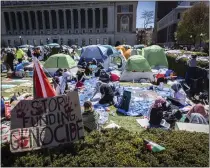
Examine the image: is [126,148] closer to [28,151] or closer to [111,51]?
[28,151]

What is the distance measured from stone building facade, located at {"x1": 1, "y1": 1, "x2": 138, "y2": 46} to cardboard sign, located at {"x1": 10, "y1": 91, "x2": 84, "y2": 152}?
66.0 meters

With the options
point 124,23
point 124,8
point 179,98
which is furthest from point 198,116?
point 124,8

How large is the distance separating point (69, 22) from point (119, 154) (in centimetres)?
7337

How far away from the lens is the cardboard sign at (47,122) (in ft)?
11.8

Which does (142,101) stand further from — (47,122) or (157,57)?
(157,57)

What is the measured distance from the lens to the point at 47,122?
3.69 m

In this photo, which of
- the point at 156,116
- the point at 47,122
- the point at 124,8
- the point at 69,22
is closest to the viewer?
the point at 47,122

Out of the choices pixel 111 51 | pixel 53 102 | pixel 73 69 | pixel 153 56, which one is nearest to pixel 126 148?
pixel 53 102

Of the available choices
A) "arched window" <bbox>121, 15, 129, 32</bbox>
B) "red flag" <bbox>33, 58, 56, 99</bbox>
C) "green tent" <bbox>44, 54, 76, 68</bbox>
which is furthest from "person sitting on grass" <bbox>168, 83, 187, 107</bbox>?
"arched window" <bbox>121, 15, 129, 32</bbox>

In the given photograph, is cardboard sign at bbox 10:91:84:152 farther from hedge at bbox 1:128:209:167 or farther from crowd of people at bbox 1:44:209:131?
crowd of people at bbox 1:44:209:131

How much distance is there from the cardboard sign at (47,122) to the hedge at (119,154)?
186 millimetres

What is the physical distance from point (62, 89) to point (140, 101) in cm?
328

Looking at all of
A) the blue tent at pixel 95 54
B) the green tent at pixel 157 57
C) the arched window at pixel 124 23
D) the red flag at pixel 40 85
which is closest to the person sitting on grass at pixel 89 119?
the red flag at pixel 40 85

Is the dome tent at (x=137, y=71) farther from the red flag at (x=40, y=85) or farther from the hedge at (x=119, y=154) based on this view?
the hedge at (x=119, y=154)
